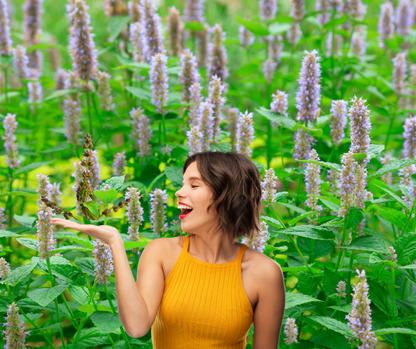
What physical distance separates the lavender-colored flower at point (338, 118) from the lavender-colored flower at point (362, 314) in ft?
4.08

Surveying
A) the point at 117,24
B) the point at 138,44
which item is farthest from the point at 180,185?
the point at 117,24

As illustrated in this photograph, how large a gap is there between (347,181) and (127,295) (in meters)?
0.99

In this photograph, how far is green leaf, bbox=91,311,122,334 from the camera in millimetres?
1741

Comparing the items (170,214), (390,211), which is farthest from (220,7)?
(390,211)

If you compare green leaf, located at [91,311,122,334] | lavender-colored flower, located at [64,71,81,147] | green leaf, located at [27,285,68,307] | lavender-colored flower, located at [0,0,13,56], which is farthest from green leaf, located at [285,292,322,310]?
lavender-colored flower, located at [0,0,13,56]

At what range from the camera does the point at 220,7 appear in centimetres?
759

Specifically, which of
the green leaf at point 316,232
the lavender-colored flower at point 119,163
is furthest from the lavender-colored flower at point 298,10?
the green leaf at point 316,232

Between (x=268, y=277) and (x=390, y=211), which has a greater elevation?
(x=390, y=211)

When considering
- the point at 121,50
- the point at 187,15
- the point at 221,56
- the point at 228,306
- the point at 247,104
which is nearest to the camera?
the point at 228,306

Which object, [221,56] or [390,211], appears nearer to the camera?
[390,211]

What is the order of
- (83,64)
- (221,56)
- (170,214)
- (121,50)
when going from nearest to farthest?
(170,214) → (83,64) → (221,56) → (121,50)

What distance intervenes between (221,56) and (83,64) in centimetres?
109

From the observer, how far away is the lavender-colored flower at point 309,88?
8.36 ft

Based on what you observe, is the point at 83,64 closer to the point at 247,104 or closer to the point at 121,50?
the point at 121,50
